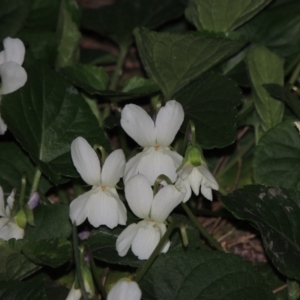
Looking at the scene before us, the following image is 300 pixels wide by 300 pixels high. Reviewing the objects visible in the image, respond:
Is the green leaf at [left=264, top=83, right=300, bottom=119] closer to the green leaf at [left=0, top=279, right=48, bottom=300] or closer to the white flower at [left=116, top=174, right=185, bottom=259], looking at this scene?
the white flower at [left=116, top=174, right=185, bottom=259]

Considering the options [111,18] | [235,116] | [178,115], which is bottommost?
[111,18]

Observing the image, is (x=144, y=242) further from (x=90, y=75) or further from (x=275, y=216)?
(x=90, y=75)

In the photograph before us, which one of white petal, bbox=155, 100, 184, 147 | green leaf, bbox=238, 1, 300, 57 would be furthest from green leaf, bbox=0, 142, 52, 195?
green leaf, bbox=238, 1, 300, 57

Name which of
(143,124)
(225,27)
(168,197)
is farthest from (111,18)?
(168,197)

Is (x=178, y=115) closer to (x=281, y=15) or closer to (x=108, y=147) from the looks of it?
(x=108, y=147)

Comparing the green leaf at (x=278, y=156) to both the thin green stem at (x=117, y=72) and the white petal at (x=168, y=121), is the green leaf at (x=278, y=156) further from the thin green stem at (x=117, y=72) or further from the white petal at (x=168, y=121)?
the thin green stem at (x=117, y=72)

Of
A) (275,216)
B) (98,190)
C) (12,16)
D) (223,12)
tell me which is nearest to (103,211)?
(98,190)

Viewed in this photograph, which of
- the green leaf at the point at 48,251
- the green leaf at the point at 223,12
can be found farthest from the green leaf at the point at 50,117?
the green leaf at the point at 223,12
